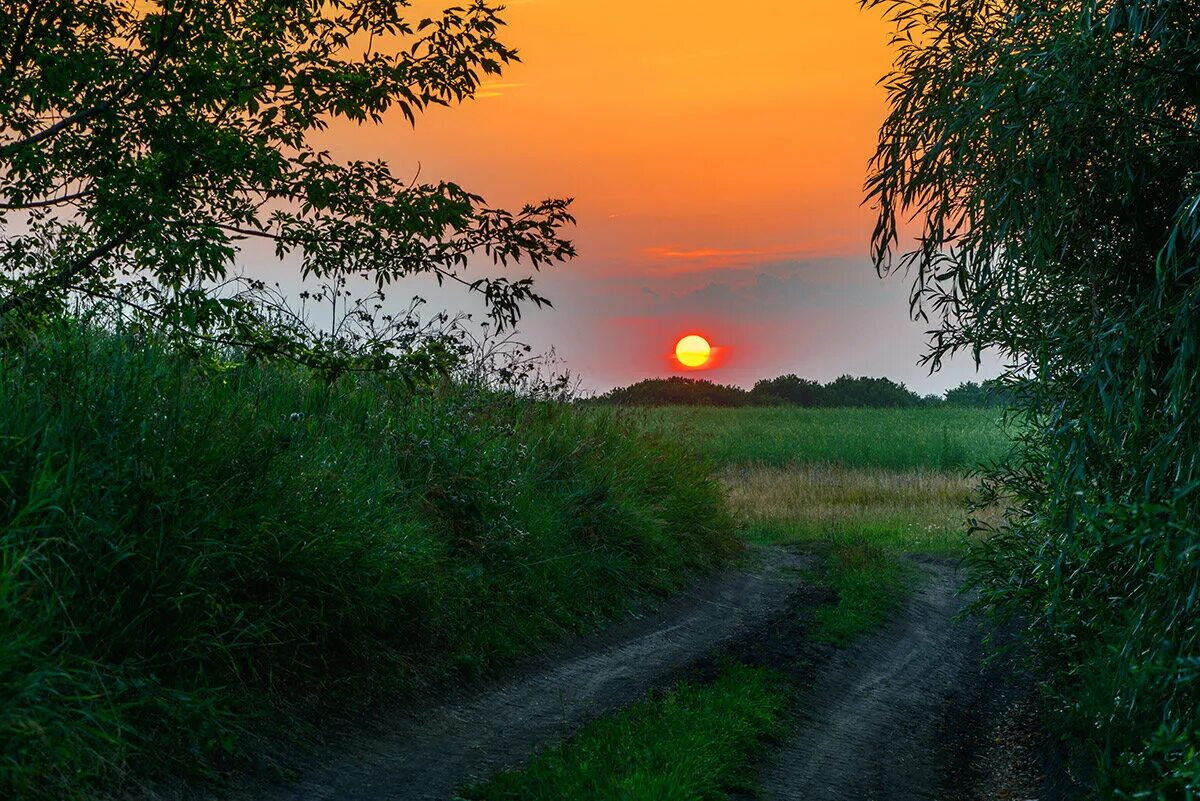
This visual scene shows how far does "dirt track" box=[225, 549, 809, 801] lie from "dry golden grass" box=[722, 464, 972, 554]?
7.04 metres

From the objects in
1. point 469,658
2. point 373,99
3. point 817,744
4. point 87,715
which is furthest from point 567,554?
point 87,715

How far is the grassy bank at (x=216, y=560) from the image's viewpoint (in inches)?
236

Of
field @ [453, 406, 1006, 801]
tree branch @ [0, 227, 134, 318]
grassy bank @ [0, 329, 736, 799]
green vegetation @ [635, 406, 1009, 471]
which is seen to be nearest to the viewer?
grassy bank @ [0, 329, 736, 799]

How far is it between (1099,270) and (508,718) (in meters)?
5.80

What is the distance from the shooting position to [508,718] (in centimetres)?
872

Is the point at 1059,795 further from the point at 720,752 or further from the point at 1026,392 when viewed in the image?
the point at 1026,392

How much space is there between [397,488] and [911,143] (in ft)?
19.7

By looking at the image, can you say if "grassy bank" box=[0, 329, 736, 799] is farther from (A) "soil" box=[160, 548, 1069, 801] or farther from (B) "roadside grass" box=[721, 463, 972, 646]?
(B) "roadside grass" box=[721, 463, 972, 646]

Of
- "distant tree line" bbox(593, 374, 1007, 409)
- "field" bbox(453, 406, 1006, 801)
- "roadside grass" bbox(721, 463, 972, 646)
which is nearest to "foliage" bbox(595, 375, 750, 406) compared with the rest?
"distant tree line" bbox(593, 374, 1007, 409)

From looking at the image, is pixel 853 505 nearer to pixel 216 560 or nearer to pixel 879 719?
pixel 879 719

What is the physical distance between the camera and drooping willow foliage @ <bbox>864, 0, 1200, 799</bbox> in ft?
20.1

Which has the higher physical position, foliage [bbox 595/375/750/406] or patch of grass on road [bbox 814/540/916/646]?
foliage [bbox 595/375/750/406]

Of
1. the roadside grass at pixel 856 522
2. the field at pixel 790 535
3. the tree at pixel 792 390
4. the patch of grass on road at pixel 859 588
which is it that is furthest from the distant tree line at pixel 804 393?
the patch of grass on road at pixel 859 588

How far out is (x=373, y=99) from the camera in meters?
10.3
